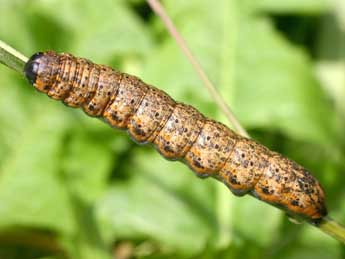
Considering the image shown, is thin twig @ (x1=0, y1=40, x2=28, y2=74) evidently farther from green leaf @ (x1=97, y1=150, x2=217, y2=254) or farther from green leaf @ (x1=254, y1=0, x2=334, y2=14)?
green leaf @ (x1=254, y1=0, x2=334, y2=14)

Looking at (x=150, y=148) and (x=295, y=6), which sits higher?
(x=295, y=6)

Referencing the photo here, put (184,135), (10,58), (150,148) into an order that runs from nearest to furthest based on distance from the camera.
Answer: (10,58)
(184,135)
(150,148)

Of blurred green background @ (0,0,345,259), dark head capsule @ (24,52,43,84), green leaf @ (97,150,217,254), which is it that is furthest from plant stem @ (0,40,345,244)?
green leaf @ (97,150,217,254)

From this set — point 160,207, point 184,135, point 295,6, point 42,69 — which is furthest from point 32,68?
point 295,6

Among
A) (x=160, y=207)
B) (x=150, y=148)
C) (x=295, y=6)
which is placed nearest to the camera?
(x=160, y=207)

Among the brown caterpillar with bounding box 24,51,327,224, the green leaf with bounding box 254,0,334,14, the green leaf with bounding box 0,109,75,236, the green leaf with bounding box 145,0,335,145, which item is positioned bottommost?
the green leaf with bounding box 0,109,75,236

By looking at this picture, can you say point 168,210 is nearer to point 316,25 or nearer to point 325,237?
point 325,237

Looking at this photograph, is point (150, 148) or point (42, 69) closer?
point (42, 69)

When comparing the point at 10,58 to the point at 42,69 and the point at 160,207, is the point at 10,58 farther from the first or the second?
the point at 160,207
